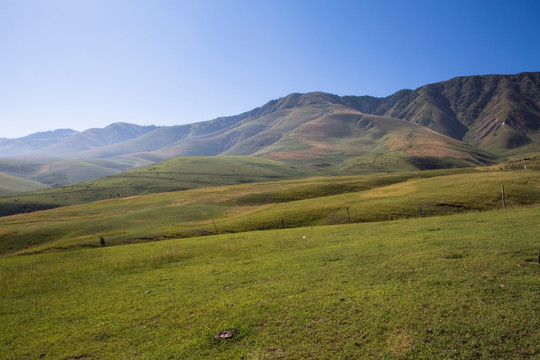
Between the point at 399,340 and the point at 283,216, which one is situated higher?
the point at 399,340

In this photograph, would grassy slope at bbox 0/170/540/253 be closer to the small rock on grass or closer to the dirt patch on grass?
the small rock on grass

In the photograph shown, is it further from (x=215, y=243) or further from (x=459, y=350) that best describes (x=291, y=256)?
(x=459, y=350)

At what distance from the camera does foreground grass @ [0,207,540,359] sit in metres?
11.3

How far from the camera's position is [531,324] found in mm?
10930

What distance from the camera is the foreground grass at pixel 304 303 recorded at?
11.3 meters

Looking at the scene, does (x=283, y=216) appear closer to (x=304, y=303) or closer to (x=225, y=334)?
(x=304, y=303)

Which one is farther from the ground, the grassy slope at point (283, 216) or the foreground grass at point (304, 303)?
the foreground grass at point (304, 303)

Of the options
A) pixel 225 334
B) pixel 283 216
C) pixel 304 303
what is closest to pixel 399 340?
pixel 304 303

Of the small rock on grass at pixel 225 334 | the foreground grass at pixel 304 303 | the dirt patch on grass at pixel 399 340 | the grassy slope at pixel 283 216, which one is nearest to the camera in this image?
the dirt patch on grass at pixel 399 340

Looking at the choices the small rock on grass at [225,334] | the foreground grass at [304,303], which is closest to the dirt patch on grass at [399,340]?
the foreground grass at [304,303]

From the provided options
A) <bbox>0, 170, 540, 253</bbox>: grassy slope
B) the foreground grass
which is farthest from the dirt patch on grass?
<bbox>0, 170, 540, 253</bbox>: grassy slope

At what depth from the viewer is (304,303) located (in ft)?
48.4

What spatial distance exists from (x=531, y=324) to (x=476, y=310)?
173cm

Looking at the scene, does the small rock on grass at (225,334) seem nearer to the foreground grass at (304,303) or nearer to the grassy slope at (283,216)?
the foreground grass at (304,303)
